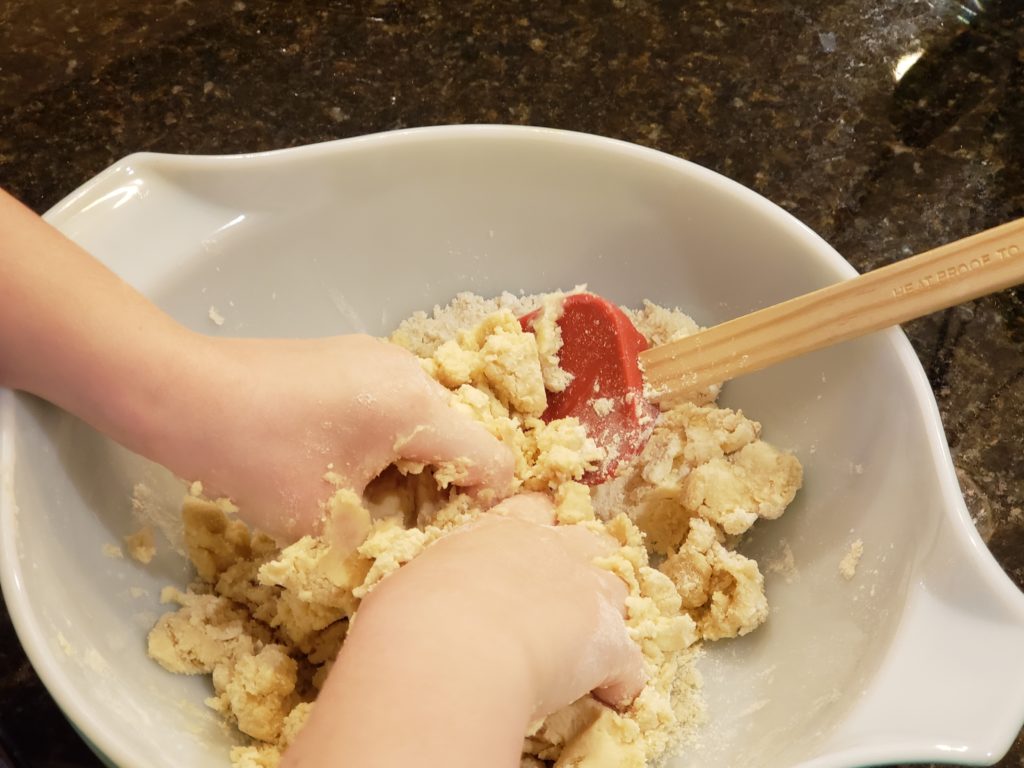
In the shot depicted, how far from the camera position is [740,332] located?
686 millimetres

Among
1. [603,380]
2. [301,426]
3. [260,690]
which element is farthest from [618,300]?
[260,690]

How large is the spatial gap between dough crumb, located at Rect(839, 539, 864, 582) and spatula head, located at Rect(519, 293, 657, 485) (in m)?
0.18

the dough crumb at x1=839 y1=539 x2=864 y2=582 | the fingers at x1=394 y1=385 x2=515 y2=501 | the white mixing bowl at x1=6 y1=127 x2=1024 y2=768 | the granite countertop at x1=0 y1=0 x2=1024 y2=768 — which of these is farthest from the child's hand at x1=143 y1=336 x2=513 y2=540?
the granite countertop at x1=0 y1=0 x2=1024 y2=768

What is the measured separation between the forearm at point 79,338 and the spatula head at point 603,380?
0.32 meters

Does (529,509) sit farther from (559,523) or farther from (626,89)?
(626,89)

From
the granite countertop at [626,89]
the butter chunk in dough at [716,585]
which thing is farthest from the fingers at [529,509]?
the granite countertop at [626,89]

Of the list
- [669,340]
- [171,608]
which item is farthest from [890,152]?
[171,608]

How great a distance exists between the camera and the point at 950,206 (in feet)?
3.04

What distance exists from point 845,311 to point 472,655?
37 centimetres

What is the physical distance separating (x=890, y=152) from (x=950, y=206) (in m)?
0.09

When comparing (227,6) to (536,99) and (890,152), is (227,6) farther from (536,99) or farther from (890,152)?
(890,152)

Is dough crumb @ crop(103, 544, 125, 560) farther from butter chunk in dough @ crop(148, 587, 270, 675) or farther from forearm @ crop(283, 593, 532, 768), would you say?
forearm @ crop(283, 593, 532, 768)

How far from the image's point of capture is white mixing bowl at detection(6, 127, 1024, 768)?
53 centimetres

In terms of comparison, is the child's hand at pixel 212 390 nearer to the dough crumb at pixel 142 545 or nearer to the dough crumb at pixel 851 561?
the dough crumb at pixel 142 545
